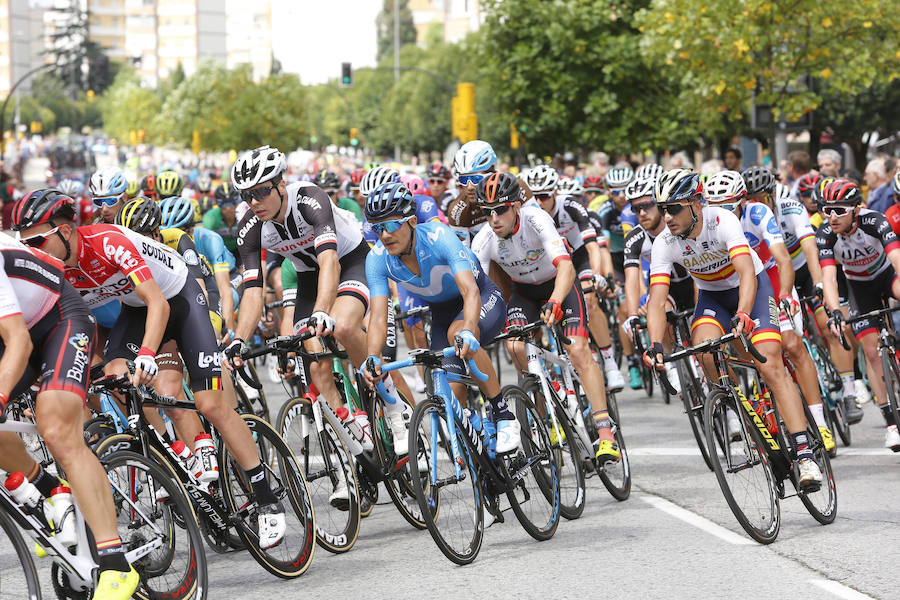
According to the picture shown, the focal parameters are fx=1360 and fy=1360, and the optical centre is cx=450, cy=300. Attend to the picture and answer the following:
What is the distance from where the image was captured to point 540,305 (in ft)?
30.7

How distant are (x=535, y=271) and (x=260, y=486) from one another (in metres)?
2.82

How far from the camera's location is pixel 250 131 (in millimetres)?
81938

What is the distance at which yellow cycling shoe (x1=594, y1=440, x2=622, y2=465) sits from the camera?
8.27 meters

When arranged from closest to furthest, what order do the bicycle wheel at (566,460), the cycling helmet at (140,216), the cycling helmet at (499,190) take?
the bicycle wheel at (566,460)
the cycling helmet at (499,190)
the cycling helmet at (140,216)

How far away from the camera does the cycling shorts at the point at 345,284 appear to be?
8648mm

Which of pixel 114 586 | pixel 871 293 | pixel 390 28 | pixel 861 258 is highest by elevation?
pixel 390 28

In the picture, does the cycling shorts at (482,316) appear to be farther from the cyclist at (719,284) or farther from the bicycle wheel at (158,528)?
the bicycle wheel at (158,528)

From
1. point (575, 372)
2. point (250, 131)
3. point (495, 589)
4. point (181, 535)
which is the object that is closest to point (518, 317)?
point (575, 372)

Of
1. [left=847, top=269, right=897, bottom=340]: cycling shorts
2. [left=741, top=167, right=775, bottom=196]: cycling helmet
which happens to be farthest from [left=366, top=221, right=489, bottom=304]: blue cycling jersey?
[left=847, top=269, right=897, bottom=340]: cycling shorts

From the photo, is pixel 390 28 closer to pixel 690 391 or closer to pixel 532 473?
pixel 690 391

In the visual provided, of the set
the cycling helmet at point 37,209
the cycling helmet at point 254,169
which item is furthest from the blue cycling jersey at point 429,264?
the cycling helmet at point 37,209

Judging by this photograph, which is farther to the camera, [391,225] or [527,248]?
[527,248]

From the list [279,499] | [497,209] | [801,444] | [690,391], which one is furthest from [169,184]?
[801,444]

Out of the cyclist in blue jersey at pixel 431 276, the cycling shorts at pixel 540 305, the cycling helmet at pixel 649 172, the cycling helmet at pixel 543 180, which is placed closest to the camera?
the cyclist in blue jersey at pixel 431 276
